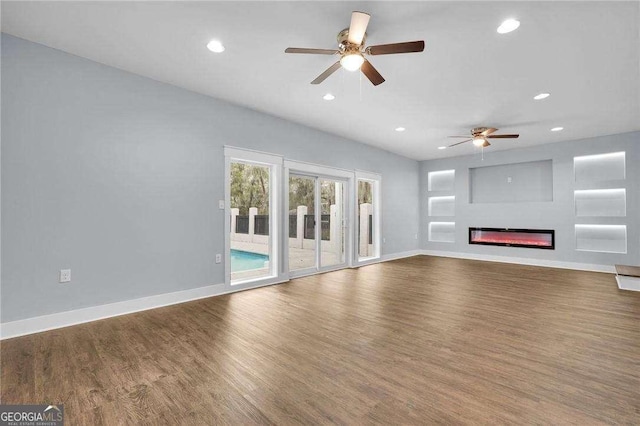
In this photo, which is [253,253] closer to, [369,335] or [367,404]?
[369,335]

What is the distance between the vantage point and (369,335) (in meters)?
2.92

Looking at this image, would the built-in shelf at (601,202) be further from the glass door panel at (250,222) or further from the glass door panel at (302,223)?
the glass door panel at (250,222)

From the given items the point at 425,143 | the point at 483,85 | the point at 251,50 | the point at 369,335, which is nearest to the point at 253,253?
the point at 369,335

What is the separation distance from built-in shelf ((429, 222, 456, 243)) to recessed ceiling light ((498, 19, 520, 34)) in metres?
6.72

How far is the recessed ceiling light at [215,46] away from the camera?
118 inches

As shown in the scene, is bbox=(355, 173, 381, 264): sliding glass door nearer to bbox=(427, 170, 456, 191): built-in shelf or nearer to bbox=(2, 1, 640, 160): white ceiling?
bbox=(2, 1, 640, 160): white ceiling

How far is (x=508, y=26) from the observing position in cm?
272

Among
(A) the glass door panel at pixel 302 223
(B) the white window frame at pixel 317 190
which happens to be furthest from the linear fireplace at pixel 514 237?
(A) the glass door panel at pixel 302 223

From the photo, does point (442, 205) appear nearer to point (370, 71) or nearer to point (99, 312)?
point (370, 71)

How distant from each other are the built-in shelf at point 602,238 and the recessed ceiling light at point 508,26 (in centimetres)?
618

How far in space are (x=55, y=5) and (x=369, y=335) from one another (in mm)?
4136

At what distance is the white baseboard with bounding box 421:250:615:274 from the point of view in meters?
6.42

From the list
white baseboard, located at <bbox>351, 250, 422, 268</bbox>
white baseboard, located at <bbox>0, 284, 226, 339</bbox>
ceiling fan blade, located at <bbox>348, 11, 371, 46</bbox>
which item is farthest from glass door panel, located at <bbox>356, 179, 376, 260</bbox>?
ceiling fan blade, located at <bbox>348, 11, 371, 46</bbox>

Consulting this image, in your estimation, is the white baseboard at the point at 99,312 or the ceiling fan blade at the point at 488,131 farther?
the ceiling fan blade at the point at 488,131
